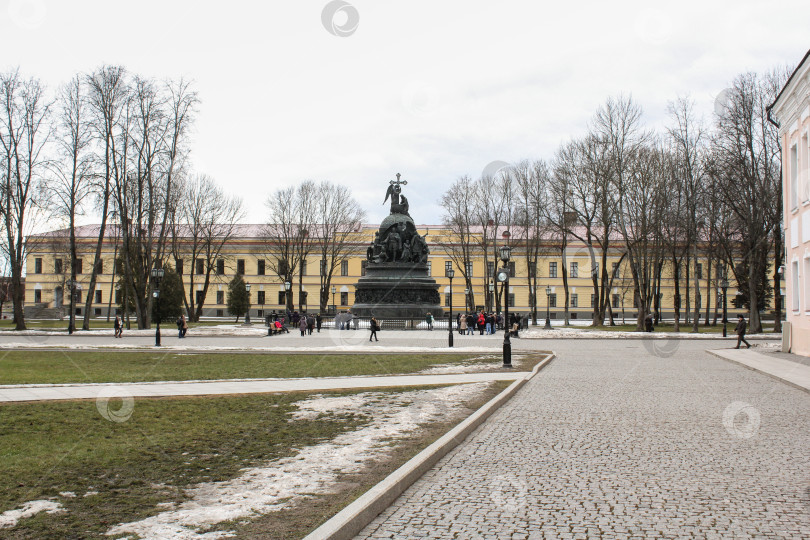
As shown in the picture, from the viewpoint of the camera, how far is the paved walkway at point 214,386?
503 inches

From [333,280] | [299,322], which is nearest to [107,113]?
[299,322]

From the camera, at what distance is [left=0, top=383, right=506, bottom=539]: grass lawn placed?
17.2ft

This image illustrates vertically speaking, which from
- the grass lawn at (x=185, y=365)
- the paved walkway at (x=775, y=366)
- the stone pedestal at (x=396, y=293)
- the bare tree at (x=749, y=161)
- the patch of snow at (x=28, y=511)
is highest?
the bare tree at (x=749, y=161)

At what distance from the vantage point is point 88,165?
135ft

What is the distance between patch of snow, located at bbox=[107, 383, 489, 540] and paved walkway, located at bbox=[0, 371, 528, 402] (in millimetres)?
2680

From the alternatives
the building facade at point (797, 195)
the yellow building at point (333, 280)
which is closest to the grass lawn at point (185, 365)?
the building facade at point (797, 195)

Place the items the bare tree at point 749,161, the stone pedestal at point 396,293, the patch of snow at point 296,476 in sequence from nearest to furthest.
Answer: the patch of snow at point 296,476 → the bare tree at point 749,161 → the stone pedestal at point 396,293

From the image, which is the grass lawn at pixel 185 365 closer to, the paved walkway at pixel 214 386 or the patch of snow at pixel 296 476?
the paved walkway at pixel 214 386

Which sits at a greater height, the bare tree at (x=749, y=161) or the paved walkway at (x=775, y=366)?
the bare tree at (x=749, y=161)

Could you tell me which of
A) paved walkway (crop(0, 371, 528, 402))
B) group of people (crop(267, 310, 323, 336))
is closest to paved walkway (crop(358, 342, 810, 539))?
paved walkway (crop(0, 371, 528, 402))

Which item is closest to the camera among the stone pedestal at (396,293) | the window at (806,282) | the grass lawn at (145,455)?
the grass lawn at (145,455)

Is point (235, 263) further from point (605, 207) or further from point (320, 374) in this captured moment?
point (320, 374)

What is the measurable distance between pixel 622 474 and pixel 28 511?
5235mm

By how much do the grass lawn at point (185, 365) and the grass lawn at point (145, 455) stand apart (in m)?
4.57
